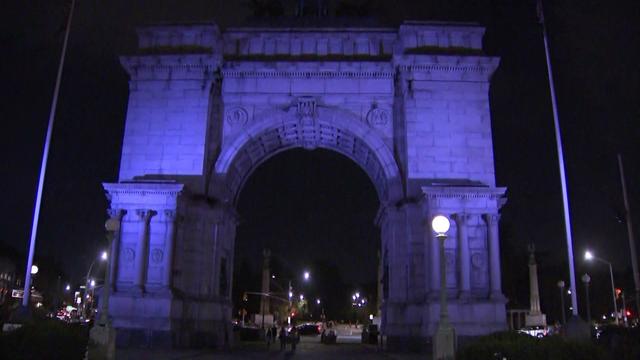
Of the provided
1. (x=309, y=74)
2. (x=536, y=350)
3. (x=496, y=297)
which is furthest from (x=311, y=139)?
(x=536, y=350)

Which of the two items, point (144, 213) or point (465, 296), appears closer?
point (465, 296)

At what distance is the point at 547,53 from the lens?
26547 millimetres

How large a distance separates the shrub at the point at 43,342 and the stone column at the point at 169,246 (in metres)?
12.9

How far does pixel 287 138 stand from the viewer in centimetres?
3550

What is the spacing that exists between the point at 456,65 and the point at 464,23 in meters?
2.76

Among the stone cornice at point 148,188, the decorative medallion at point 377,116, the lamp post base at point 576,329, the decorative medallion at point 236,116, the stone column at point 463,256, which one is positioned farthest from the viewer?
the decorative medallion at point 236,116

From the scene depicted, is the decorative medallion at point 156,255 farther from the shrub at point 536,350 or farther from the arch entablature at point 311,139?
the shrub at point 536,350

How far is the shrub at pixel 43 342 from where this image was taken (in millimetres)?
13625

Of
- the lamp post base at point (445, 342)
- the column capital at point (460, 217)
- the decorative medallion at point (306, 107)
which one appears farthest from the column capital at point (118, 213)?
the lamp post base at point (445, 342)

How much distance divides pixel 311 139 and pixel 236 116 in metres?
4.93

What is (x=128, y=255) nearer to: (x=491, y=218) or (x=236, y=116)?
(x=236, y=116)

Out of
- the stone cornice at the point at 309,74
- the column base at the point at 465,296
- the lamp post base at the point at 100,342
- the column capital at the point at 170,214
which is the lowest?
the lamp post base at the point at 100,342

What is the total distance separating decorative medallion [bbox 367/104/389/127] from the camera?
3291 cm

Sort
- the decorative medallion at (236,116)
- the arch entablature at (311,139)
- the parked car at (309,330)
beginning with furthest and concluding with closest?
the parked car at (309,330), the decorative medallion at (236,116), the arch entablature at (311,139)
